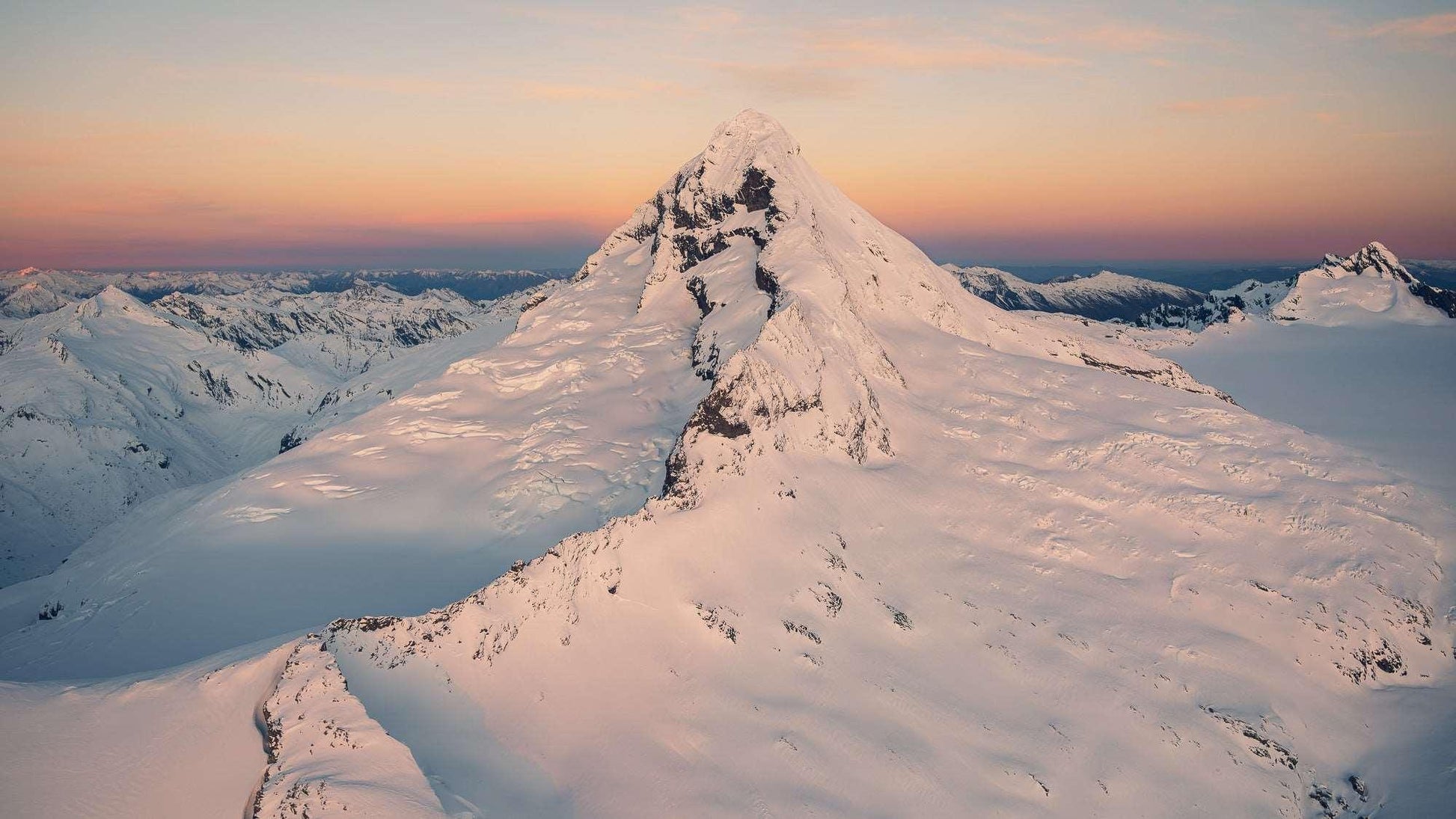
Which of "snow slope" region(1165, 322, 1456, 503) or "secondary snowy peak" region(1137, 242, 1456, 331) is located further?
"secondary snowy peak" region(1137, 242, 1456, 331)

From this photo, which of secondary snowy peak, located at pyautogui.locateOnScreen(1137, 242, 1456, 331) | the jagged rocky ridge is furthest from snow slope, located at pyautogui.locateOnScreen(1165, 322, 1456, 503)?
the jagged rocky ridge

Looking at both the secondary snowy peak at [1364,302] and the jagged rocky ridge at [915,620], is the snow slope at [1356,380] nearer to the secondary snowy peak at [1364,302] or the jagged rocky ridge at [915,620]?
the secondary snowy peak at [1364,302]

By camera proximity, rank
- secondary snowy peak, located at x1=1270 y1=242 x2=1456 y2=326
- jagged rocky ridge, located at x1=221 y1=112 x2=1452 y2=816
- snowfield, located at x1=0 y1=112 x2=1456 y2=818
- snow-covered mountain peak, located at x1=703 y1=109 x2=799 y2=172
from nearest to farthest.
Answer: snowfield, located at x1=0 y1=112 x2=1456 y2=818 → jagged rocky ridge, located at x1=221 y1=112 x2=1452 y2=816 → snow-covered mountain peak, located at x1=703 y1=109 x2=799 y2=172 → secondary snowy peak, located at x1=1270 y1=242 x2=1456 y2=326

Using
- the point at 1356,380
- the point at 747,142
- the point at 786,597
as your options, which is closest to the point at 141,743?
the point at 786,597

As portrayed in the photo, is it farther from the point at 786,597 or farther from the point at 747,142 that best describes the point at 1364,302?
the point at 786,597

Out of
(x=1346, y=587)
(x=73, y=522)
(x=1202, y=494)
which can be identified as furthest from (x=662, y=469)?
(x=73, y=522)

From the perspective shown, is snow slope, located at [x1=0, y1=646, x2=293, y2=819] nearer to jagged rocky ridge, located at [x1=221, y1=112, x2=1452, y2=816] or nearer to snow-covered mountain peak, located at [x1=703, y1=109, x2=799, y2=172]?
jagged rocky ridge, located at [x1=221, y1=112, x2=1452, y2=816]

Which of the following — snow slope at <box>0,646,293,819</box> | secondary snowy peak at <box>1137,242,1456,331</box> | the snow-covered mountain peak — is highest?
the snow-covered mountain peak
